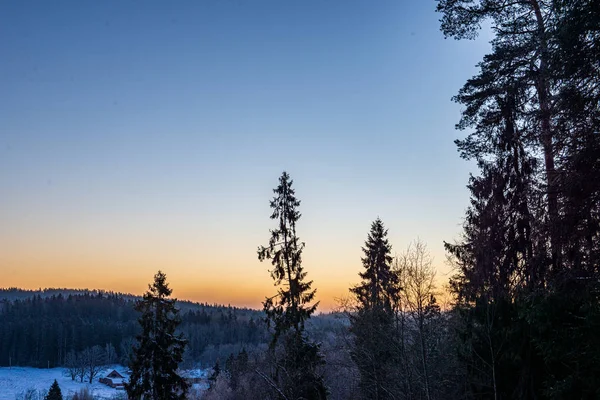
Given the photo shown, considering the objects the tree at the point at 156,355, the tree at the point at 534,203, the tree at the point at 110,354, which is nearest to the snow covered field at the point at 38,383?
the tree at the point at 110,354

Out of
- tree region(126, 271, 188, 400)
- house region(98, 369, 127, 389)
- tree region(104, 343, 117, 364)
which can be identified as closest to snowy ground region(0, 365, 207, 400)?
house region(98, 369, 127, 389)

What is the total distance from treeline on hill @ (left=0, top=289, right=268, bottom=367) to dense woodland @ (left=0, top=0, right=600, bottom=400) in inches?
4230

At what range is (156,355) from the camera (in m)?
23.8

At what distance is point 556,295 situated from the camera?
9.78 m

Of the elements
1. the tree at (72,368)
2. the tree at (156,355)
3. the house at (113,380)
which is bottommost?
the house at (113,380)

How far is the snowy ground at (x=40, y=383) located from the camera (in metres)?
91.0

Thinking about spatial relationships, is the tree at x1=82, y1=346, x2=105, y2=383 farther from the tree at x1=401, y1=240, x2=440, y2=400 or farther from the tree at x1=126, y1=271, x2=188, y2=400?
the tree at x1=401, y1=240, x2=440, y2=400

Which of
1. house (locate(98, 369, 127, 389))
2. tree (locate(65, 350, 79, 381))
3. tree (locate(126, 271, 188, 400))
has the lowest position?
house (locate(98, 369, 127, 389))

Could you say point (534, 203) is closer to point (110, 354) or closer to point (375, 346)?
point (375, 346)

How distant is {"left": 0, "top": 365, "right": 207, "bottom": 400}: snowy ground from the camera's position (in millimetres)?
91037

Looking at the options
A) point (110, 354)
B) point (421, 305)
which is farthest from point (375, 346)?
point (110, 354)

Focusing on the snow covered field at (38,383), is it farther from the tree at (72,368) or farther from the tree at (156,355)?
the tree at (156,355)

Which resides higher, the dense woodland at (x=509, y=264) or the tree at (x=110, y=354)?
the dense woodland at (x=509, y=264)

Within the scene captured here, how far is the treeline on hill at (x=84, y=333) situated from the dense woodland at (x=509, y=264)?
352 feet
